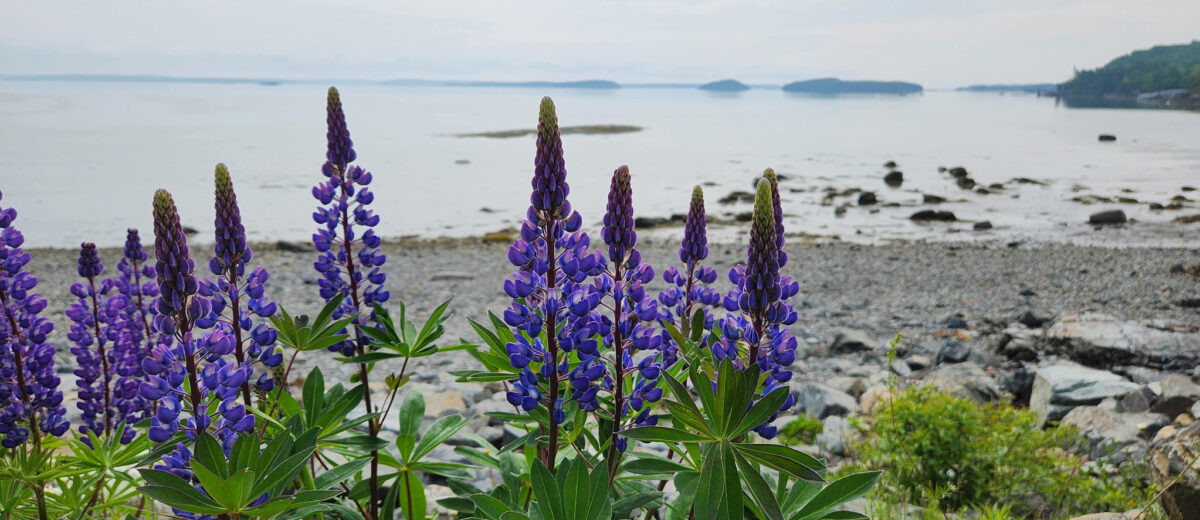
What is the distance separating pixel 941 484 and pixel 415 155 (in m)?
32.1

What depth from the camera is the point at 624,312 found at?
2178 mm

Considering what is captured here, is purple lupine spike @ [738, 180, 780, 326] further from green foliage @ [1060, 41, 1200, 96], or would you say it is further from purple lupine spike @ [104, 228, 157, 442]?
green foliage @ [1060, 41, 1200, 96]

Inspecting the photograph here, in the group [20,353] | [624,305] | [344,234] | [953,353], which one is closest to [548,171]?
[624,305]

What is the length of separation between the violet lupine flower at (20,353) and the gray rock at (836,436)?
4264 millimetres

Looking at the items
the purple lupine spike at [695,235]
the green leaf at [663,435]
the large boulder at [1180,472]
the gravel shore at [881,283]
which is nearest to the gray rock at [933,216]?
the gravel shore at [881,283]

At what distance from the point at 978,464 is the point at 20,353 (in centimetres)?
458

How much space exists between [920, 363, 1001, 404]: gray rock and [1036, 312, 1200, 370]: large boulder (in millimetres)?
866

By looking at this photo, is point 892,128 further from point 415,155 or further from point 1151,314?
point 1151,314

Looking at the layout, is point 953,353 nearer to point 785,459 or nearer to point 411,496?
point 411,496

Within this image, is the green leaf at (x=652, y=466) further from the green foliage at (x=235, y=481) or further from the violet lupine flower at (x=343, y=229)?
the violet lupine flower at (x=343, y=229)

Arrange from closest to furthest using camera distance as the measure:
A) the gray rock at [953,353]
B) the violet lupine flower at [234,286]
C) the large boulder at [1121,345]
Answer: the violet lupine flower at [234,286] < the large boulder at [1121,345] < the gray rock at [953,353]

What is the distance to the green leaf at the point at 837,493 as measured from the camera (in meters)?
2.05

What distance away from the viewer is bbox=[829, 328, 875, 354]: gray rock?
805 cm

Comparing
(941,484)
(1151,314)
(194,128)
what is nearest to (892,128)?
(194,128)
